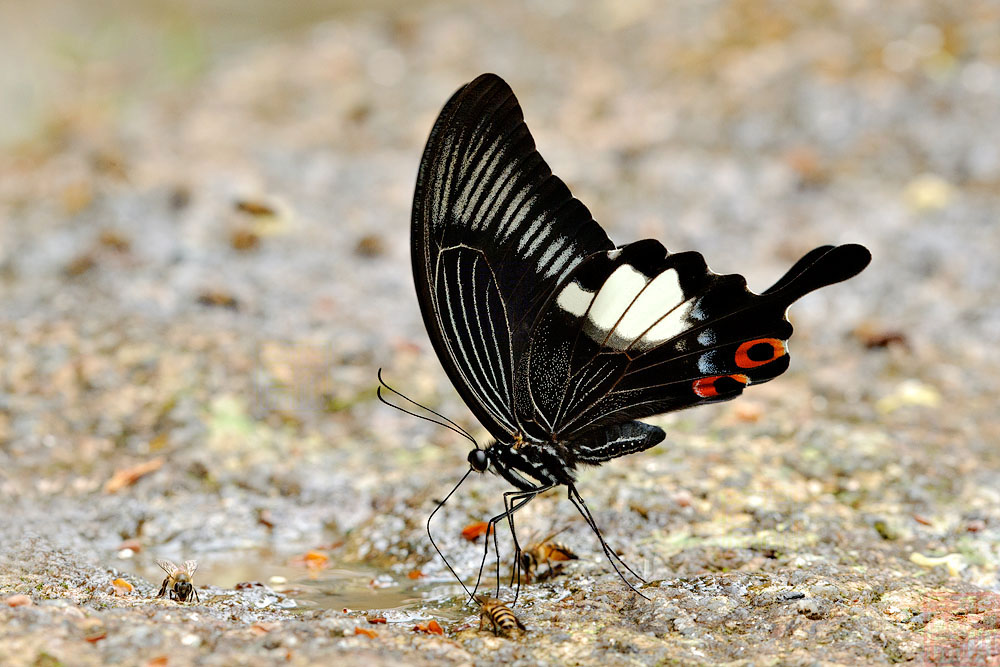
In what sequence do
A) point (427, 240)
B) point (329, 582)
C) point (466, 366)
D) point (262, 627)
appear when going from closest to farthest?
point (262, 627) → point (427, 240) → point (466, 366) → point (329, 582)

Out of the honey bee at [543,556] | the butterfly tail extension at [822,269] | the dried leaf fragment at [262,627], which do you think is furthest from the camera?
the honey bee at [543,556]

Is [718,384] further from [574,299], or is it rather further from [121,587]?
[121,587]

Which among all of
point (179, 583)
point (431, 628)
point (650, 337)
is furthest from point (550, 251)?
point (179, 583)

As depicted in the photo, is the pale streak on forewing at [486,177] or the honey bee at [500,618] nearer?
the honey bee at [500,618]

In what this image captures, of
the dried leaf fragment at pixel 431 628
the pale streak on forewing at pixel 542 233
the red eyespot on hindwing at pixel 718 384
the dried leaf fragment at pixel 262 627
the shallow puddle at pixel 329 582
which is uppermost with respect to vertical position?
the pale streak on forewing at pixel 542 233

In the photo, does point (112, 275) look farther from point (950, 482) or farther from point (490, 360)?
point (950, 482)

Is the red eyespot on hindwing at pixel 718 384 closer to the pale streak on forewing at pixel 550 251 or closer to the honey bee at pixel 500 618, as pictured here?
the pale streak on forewing at pixel 550 251

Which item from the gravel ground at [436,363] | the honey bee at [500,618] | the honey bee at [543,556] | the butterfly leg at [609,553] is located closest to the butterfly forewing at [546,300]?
the butterfly leg at [609,553]

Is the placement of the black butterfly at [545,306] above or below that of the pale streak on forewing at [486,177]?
below

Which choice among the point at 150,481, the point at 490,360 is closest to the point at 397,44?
the point at 150,481
